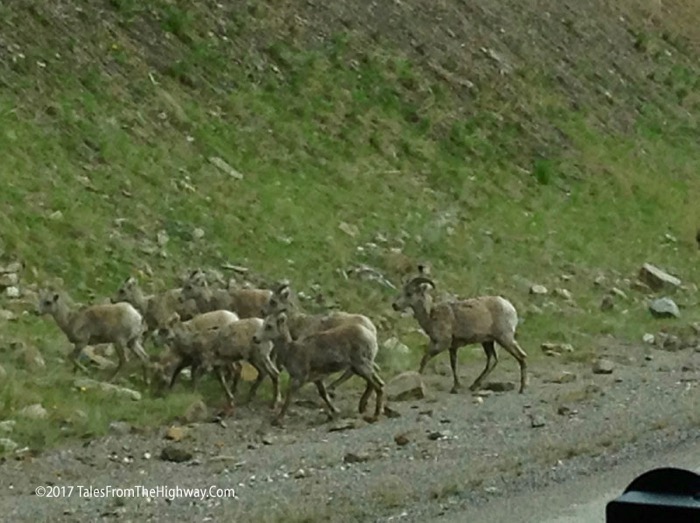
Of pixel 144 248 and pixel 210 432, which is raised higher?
pixel 210 432

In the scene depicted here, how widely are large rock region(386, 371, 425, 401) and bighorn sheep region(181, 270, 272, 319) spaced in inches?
69.4

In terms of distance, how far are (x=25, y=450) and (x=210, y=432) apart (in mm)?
1675

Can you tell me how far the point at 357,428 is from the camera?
12055 millimetres

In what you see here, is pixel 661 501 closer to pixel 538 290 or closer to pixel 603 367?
pixel 603 367

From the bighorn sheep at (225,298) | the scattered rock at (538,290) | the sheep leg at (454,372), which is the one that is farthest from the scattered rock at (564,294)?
the bighorn sheep at (225,298)

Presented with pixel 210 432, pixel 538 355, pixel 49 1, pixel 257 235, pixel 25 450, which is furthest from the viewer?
pixel 49 1

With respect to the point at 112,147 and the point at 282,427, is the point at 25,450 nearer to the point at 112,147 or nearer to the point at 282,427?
the point at 282,427

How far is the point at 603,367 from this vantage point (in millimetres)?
15031

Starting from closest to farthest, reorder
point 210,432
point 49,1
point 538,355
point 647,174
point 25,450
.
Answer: point 25,450
point 210,432
point 538,355
point 49,1
point 647,174

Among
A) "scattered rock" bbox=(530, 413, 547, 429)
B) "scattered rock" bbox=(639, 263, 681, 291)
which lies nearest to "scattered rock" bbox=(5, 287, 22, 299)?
"scattered rock" bbox=(530, 413, 547, 429)

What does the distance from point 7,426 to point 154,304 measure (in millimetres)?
3682

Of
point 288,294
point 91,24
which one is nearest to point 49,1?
point 91,24

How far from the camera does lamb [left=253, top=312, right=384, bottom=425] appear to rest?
41.7 ft

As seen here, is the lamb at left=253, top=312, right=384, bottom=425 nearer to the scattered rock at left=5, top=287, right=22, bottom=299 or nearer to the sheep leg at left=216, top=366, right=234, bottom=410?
the sheep leg at left=216, top=366, right=234, bottom=410
